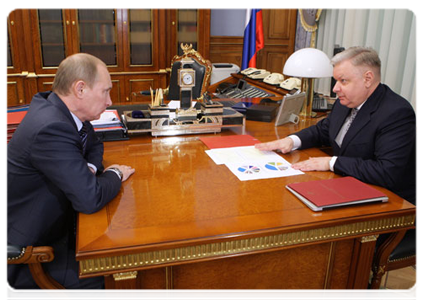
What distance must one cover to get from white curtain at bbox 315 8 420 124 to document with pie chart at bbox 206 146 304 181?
206 centimetres

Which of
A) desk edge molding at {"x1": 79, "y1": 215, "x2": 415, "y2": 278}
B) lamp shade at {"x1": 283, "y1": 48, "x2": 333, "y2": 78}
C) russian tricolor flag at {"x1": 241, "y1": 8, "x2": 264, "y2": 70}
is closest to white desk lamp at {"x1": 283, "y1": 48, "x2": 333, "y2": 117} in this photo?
lamp shade at {"x1": 283, "y1": 48, "x2": 333, "y2": 78}

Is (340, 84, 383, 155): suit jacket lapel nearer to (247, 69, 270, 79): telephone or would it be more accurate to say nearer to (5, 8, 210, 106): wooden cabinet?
(247, 69, 270, 79): telephone

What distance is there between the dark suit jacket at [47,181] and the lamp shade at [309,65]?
151cm

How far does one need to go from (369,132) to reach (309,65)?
0.86m

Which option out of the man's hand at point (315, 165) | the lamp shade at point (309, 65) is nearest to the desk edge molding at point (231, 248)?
the man's hand at point (315, 165)

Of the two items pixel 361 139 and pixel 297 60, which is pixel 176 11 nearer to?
pixel 297 60

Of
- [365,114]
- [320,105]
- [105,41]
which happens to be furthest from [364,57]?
[105,41]

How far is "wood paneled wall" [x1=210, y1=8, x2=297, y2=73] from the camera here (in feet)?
17.1

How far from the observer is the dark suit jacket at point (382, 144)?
1558 mm

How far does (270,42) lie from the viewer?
5.35 meters

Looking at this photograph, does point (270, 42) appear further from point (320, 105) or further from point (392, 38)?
point (320, 105)

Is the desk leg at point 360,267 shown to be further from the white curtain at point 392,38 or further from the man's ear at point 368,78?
the white curtain at point 392,38

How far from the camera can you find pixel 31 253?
3.87 feet

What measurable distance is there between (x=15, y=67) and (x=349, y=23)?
370 centimetres
